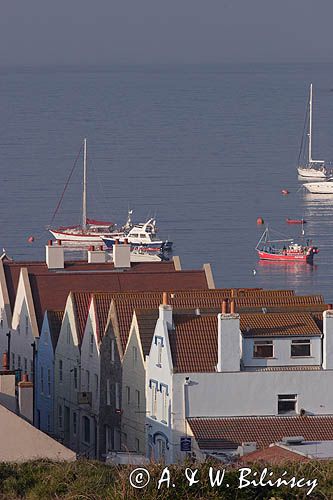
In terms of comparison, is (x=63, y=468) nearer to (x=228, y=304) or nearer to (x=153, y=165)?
(x=228, y=304)

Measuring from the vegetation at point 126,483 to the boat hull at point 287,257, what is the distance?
79.4m

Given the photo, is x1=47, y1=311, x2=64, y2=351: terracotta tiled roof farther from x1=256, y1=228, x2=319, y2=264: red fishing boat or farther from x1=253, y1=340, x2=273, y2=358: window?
x1=256, y1=228, x2=319, y2=264: red fishing boat

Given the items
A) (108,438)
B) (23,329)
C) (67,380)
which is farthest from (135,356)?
(23,329)

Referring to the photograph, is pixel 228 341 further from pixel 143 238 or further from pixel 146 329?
pixel 143 238

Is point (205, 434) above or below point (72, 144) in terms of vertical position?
below

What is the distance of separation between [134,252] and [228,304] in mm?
68500

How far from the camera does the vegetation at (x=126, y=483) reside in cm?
1513

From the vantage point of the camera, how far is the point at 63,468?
1703cm

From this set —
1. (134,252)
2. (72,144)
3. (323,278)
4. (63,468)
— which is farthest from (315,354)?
(72,144)

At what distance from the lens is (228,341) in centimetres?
2870

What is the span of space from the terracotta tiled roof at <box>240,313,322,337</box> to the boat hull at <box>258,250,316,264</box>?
67229mm

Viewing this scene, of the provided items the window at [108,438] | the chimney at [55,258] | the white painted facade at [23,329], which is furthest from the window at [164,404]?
the chimney at [55,258]

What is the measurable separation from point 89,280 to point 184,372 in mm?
11814

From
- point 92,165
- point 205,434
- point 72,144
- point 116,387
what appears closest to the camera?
point 205,434
